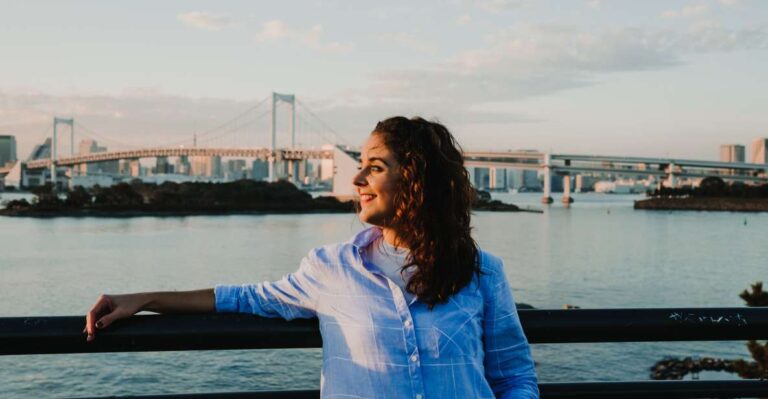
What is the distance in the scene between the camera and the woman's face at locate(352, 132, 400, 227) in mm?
1185

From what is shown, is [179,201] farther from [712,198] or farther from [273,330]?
[273,330]

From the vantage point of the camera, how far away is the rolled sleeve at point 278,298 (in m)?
1.16

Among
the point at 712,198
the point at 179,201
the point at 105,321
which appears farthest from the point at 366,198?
the point at 712,198

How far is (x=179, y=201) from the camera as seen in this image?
56.1 m

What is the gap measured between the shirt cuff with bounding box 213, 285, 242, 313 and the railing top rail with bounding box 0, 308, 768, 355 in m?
0.03

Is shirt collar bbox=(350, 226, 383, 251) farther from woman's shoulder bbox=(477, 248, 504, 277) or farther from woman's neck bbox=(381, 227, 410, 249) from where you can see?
woman's shoulder bbox=(477, 248, 504, 277)

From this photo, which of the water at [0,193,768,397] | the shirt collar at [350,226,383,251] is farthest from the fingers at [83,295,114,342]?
the water at [0,193,768,397]

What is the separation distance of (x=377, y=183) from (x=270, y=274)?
1815 centimetres

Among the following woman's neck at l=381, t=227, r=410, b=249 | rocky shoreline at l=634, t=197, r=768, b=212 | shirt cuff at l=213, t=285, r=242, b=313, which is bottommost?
rocky shoreline at l=634, t=197, r=768, b=212

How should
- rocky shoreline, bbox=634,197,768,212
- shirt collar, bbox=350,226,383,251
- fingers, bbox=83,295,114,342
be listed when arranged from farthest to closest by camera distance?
rocky shoreline, bbox=634,197,768,212
shirt collar, bbox=350,226,383,251
fingers, bbox=83,295,114,342

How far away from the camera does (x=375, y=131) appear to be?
4.01 feet

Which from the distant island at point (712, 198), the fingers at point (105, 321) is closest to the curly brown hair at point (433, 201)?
the fingers at point (105, 321)

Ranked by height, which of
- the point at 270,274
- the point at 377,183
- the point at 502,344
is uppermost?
the point at 377,183

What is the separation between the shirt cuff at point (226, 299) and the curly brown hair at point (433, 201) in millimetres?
257
